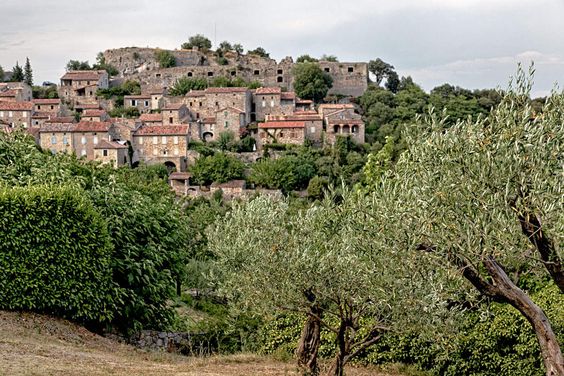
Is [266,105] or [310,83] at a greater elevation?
[310,83]

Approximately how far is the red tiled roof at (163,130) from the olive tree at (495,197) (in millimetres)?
64850

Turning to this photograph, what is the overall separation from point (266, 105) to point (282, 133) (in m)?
9.50

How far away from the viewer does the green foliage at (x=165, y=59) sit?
103m

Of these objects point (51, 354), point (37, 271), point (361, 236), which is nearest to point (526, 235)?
point (361, 236)

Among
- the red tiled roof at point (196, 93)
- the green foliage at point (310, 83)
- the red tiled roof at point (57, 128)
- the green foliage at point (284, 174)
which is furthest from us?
the green foliage at point (310, 83)

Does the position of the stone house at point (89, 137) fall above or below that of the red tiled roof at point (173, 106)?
below

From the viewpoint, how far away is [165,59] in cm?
10325

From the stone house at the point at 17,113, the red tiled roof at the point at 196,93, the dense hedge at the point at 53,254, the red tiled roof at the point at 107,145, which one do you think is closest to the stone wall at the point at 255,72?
the red tiled roof at the point at 196,93

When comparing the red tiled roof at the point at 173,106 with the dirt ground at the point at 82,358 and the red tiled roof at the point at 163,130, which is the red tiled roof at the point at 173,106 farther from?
the dirt ground at the point at 82,358

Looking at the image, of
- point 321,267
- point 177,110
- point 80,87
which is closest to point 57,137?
point 177,110

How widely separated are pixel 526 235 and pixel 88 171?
15.2 meters

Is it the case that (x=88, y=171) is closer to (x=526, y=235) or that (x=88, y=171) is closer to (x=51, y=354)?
(x=51, y=354)

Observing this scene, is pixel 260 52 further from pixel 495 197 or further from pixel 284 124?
pixel 495 197

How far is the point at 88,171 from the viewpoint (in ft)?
71.6
